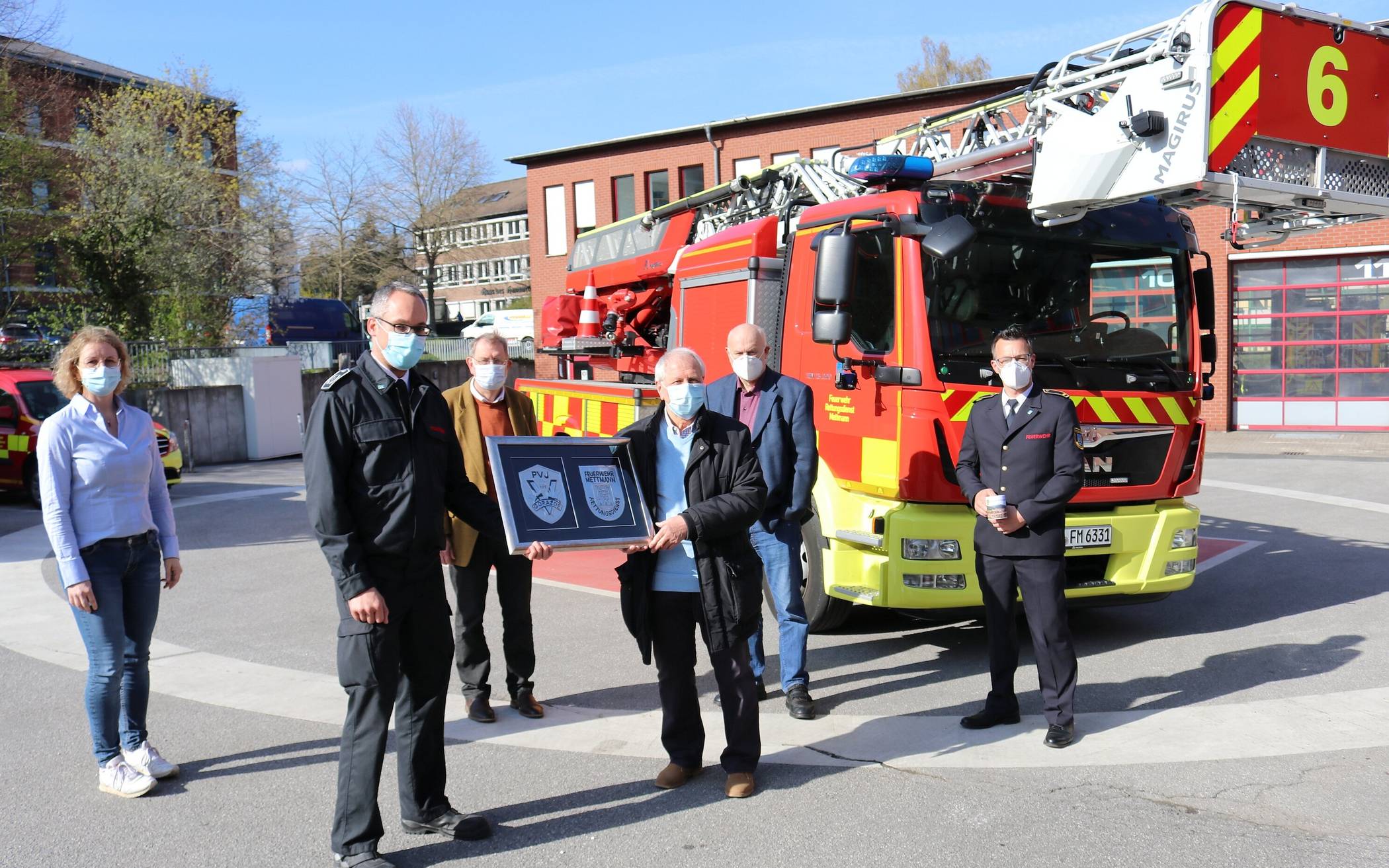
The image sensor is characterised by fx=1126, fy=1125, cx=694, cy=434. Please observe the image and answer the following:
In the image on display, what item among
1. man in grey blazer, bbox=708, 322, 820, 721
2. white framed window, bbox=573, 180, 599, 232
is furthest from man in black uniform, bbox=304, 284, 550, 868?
white framed window, bbox=573, 180, 599, 232

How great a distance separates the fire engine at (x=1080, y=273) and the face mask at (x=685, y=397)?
2.04m

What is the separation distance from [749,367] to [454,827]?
258cm

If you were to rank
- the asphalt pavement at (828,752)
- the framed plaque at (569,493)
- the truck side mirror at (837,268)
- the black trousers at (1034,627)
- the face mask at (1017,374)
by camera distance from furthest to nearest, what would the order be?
1. the truck side mirror at (837,268)
2. the face mask at (1017,374)
3. the black trousers at (1034,627)
4. the framed plaque at (569,493)
5. the asphalt pavement at (828,752)

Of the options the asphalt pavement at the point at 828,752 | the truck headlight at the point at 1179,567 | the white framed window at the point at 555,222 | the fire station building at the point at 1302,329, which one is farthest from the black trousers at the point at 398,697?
the white framed window at the point at 555,222

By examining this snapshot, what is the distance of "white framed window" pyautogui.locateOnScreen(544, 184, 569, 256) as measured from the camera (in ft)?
112

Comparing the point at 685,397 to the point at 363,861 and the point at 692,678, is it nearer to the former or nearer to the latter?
the point at 692,678

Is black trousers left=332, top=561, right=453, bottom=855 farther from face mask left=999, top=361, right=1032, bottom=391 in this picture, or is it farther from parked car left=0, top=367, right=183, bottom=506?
parked car left=0, top=367, right=183, bottom=506

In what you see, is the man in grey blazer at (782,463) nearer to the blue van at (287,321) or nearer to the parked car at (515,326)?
the blue van at (287,321)

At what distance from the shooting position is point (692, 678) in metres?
4.62

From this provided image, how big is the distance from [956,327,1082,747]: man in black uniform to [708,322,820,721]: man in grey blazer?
31.2 inches

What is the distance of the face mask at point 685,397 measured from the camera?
443 centimetres

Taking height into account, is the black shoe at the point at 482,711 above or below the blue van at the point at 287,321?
below

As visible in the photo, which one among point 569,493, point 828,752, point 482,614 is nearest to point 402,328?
point 569,493

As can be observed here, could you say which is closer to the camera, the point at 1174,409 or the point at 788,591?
the point at 788,591
